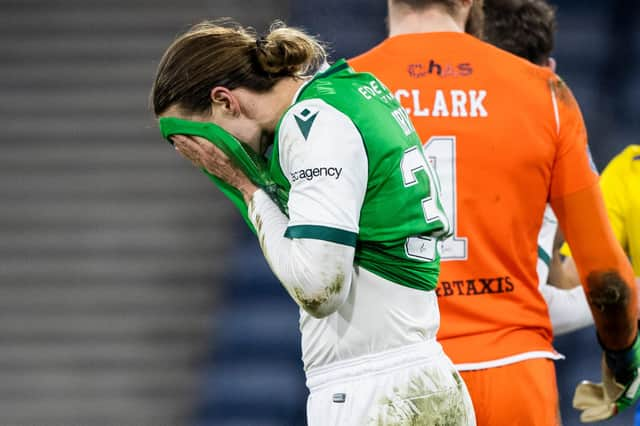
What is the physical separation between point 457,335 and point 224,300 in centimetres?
476

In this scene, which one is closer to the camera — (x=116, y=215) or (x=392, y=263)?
(x=392, y=263)

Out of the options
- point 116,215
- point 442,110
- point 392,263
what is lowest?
point 116,215

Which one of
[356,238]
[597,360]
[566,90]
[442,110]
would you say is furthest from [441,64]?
[597,360]

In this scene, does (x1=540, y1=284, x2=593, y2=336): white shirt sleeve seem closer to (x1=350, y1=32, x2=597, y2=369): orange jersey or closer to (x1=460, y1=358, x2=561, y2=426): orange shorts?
(x1=350, y1=32, x2=597, y2=369): orange jersey

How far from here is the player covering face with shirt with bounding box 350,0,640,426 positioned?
8.18 feet

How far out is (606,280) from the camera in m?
2.62

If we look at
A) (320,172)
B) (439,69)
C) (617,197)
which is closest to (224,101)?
(320,172)

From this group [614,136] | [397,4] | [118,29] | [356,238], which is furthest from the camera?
[118,29]

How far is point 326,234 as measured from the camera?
6.13 ft

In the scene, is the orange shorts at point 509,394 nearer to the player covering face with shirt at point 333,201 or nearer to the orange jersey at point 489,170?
the orange jersey at point 489,170

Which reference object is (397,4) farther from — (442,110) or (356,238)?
(356,238)

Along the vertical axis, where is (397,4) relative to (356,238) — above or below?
above

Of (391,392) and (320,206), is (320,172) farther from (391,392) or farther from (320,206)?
(391,392)

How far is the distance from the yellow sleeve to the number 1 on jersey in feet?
2.15
